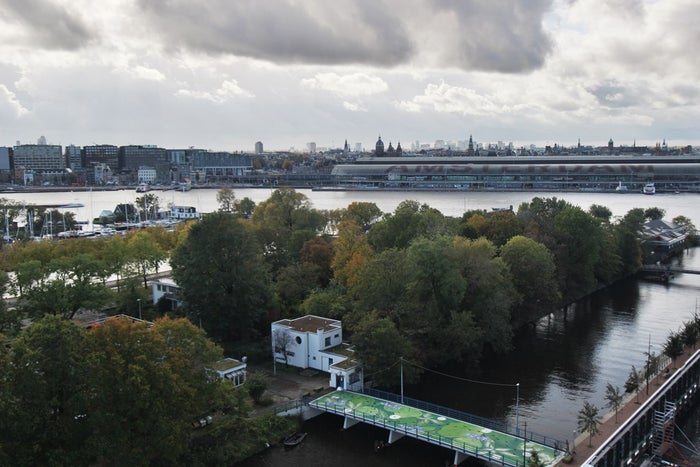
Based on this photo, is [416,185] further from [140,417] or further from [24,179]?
[140,417]

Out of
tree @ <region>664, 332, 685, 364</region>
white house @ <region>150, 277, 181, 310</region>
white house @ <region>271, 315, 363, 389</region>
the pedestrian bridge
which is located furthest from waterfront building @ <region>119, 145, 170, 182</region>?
the pedestrian bridge

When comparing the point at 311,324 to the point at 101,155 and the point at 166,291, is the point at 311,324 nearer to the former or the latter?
the point at 166,291

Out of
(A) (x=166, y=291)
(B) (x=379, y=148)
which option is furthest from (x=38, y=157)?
(A) (x=166, y=291)

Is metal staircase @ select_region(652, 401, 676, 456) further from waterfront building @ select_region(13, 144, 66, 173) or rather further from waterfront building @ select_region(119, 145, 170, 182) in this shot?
waterfront building @ select_region(13, 144, 66, 173)

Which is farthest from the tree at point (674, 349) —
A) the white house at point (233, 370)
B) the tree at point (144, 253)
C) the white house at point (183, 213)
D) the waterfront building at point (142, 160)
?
the waterfront building at point (142, 160)

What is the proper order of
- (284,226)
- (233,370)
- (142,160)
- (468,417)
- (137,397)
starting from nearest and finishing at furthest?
(137,397), (468,417), (233,370), (284,226), (142,160)

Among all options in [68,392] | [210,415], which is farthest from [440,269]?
[68,392]
